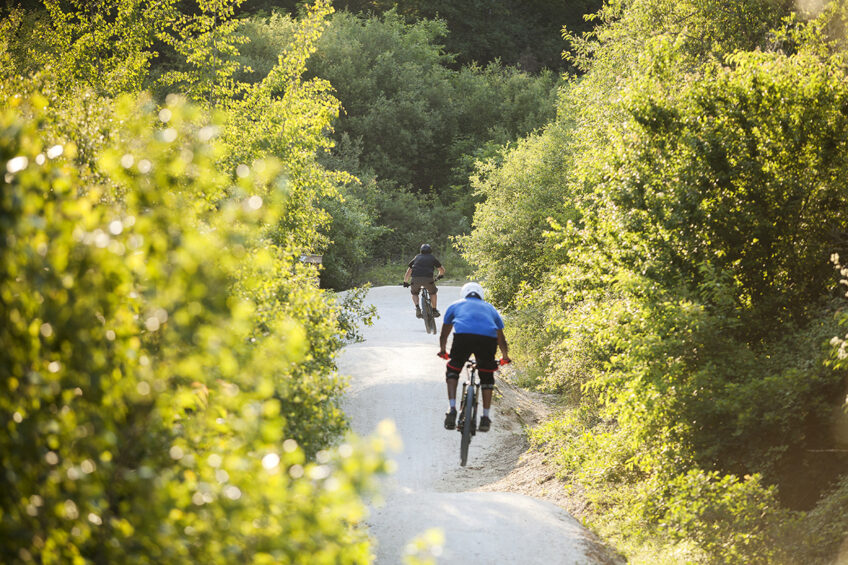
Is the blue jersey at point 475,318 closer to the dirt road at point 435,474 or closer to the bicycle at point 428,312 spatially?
the dirt road at point 435,474

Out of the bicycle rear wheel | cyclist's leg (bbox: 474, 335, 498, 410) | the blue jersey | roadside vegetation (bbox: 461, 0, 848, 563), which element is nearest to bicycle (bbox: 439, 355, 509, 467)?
cyclist's leg (bbox: 474, 335, 498, 410)

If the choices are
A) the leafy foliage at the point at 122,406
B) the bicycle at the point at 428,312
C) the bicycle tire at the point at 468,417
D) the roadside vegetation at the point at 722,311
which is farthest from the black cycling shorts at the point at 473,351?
the bicycle at the point at 428,312

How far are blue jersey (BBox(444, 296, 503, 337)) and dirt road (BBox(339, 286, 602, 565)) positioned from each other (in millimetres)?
1889

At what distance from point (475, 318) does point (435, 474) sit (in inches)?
118

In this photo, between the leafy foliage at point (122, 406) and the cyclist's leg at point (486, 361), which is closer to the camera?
the leafy foliage at point (122, 406)

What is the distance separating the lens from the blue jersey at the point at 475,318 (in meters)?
9.38

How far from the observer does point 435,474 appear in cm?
1127

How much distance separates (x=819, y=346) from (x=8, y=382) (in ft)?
27.0

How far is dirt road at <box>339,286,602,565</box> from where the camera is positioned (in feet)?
24.2

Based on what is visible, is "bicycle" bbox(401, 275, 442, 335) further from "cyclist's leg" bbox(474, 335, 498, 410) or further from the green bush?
the green bush

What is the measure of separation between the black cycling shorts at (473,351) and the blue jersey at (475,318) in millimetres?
72

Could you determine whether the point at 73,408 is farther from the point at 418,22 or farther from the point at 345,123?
the point at 418,22

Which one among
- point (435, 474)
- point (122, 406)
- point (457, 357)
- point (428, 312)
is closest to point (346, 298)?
point (428, 312)

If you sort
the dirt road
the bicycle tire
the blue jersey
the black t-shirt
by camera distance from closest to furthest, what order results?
the dirt road
the blue jersey
the bicycle tire
the black t-shirt
